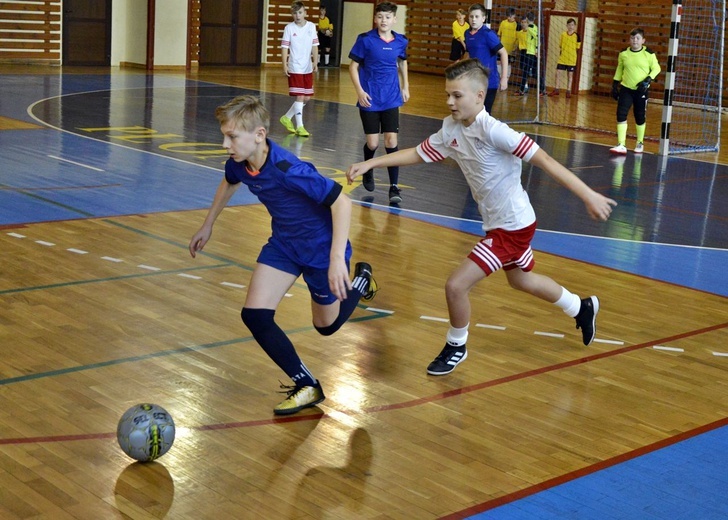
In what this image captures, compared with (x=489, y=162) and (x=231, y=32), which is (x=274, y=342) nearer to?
(x=489, y=162)

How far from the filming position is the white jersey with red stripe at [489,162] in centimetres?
523

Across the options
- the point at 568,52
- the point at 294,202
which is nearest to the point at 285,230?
the point at 294,202

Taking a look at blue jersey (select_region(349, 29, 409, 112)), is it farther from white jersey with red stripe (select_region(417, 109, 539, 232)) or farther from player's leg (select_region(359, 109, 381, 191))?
white jersey with red stripe (select_region(417, 109, 539, 232))

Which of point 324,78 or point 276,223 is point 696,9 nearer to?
point 324,78

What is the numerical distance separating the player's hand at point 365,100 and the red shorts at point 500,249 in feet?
15.9

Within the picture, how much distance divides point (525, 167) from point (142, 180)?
205 inches

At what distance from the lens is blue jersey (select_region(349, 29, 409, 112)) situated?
10211 millimetres

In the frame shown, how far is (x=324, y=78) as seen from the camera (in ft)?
83.3

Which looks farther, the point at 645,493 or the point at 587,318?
the point at 587,318

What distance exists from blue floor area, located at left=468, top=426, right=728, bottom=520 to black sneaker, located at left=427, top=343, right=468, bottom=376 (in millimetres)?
1265

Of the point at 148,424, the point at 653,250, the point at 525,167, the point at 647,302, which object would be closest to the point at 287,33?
the point at 525,167

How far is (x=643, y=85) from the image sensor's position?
14445 mm

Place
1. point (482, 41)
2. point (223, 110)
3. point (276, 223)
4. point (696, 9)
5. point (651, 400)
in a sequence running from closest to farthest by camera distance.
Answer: point (223, 110) < point (276, 223) < point (651, 400) < point (482, 41) < point (696, 9)

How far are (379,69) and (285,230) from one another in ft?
19.1
